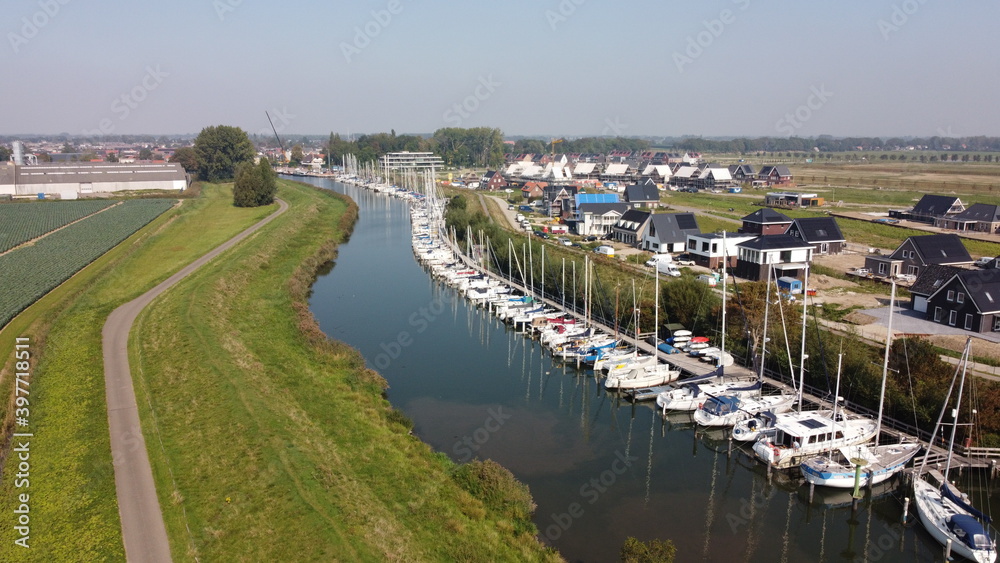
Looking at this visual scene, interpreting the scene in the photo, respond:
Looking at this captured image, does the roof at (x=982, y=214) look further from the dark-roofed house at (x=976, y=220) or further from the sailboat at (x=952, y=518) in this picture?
the sailboat at (x=952, y=518)

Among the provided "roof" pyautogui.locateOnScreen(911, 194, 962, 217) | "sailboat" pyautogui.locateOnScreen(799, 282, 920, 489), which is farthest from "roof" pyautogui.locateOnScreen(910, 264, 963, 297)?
"roof" pyautogui.locateOnScreen(911, 194, 962, 217)

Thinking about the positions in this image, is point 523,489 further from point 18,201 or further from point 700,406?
point 18,201

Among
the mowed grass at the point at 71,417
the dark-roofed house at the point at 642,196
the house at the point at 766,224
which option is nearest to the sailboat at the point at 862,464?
the mowed grass at the point at 71,417

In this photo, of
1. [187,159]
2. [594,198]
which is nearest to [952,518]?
[594,198]

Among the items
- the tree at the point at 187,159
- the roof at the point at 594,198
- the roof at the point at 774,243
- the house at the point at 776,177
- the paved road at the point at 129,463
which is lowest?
the paved road at the point at 129,463

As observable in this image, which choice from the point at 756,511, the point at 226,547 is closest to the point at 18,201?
the point at 226,547

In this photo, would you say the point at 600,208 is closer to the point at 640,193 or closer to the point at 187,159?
the point at 640,193

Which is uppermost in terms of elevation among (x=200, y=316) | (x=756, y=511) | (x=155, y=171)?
(x=155, y=171)
